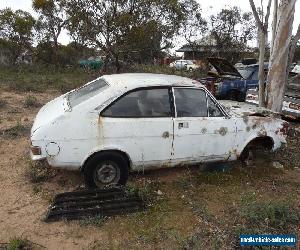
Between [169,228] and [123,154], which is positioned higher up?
[123,154]

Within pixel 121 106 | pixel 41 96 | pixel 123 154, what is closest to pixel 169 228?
pixel 123 154

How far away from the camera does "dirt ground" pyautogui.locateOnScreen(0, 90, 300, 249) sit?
4.31 m

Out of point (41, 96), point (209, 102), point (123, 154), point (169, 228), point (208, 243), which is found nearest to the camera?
point (208, 243)

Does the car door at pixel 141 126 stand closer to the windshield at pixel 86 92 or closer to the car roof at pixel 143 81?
the car roof at pixel 143 81

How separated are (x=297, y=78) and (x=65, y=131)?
7.60 metres

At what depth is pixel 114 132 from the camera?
5.18m

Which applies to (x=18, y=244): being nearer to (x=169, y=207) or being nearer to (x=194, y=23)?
(x=169, y=207)

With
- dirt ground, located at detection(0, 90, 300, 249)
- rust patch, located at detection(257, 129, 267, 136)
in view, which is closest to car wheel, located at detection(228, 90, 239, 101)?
dirt ground, located at detection(0, 90, 300, 249)

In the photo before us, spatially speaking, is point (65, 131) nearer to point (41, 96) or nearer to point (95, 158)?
point (95, 158)

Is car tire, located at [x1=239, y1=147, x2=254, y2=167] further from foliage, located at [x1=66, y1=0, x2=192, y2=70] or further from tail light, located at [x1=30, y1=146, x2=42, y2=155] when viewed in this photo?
foliage, located at [x1=66, y1=0, x2=192, y2=70]

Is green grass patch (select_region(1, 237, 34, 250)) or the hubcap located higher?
the hubcap

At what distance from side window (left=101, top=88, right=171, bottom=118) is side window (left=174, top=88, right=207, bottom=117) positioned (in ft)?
0.56

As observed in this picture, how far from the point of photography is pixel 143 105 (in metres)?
5.41

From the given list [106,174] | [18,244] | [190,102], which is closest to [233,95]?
[190,102]
